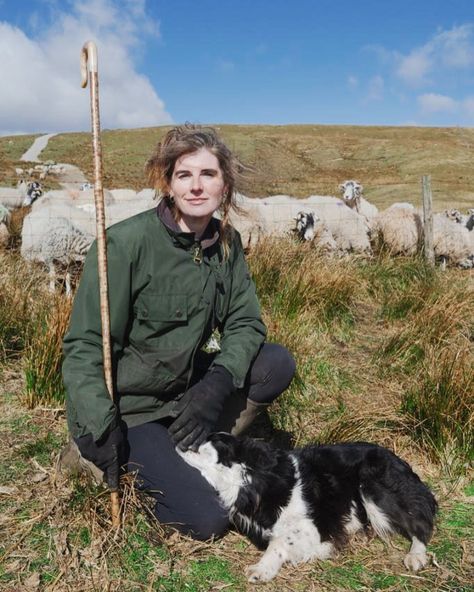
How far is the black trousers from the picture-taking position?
2869 mm

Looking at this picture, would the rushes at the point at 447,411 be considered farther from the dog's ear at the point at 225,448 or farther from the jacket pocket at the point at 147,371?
the jacket pocket at the point at 147,371

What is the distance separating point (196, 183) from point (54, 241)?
5.33 meters

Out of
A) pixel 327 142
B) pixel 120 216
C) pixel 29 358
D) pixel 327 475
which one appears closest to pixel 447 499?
pixel 327 475

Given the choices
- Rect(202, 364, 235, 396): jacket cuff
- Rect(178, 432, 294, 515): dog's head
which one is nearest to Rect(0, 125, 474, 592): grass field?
Rect(178, 432, 294, 515): dog's head

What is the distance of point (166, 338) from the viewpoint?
301 centimetres

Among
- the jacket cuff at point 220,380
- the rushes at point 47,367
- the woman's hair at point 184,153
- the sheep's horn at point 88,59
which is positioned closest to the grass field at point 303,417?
the rushes at point 47,367

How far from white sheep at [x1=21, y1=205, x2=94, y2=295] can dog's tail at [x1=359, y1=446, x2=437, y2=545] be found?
5.60 meters

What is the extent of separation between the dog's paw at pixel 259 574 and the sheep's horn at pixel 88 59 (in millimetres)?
2425

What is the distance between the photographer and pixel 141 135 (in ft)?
219

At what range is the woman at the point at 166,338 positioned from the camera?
110 inches

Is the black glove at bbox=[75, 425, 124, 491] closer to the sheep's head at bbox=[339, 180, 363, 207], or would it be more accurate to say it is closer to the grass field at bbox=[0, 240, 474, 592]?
the grass field at bbox=[0, 240, 474, 592]

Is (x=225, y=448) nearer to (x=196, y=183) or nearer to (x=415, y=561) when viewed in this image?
(x=415, y=561)

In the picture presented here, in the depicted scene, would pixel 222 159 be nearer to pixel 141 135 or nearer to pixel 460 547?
pixel 460 547

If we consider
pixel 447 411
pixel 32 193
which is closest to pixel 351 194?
pixel 32 193
